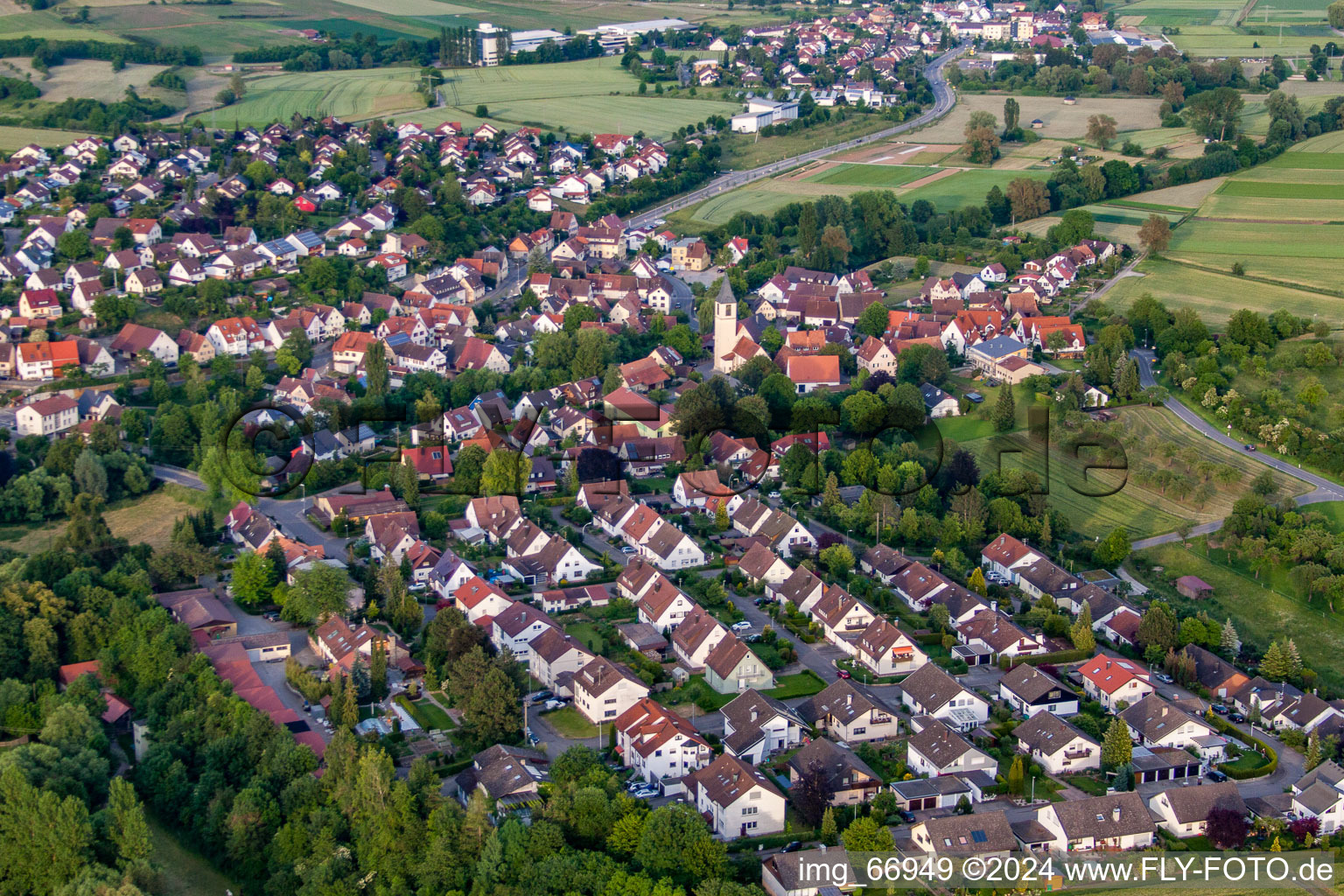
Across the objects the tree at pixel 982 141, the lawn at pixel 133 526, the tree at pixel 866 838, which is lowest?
the lawn at pixel 133 526

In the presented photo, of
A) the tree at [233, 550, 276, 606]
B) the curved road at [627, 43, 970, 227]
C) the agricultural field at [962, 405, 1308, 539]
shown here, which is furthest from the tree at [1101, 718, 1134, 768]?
the curved road at [627, 43, 970, 227]

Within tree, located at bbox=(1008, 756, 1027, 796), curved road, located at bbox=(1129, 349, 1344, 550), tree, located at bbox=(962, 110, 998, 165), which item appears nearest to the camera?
tree, located at bbox=(1008, 756, 1027, 796)

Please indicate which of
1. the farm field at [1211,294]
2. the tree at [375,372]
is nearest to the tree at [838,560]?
the tree at [375,372]

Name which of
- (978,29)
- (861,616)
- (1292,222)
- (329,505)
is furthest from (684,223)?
(978,29)

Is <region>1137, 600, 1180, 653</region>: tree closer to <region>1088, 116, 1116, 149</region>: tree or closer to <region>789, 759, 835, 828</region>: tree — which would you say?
<region>789, 759, 835, 828</region>: tree

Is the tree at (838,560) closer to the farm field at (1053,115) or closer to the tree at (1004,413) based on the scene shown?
the tree at (1004,413)

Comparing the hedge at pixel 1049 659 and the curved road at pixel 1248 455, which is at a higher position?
the curved road at pixel 1248 455

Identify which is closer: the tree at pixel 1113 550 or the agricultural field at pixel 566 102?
the tree at pixel 1113 550
